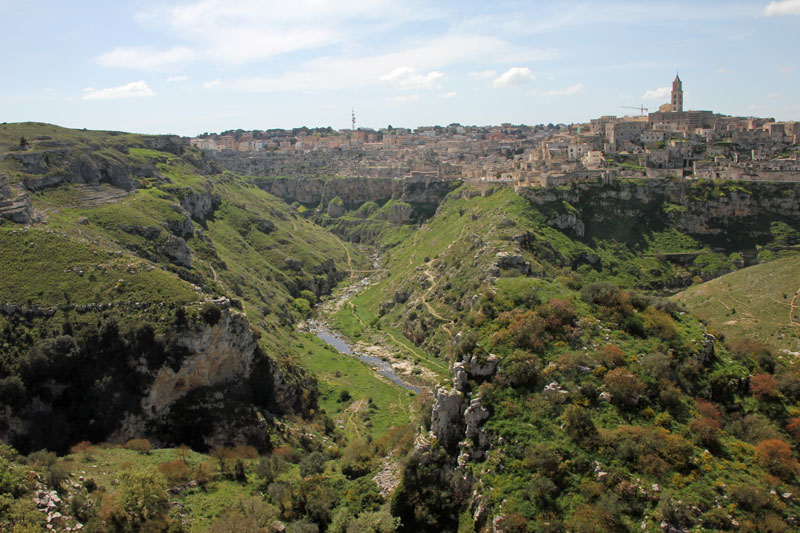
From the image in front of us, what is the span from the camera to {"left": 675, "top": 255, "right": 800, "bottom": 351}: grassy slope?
2060 inches

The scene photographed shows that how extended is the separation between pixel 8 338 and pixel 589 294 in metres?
45.4

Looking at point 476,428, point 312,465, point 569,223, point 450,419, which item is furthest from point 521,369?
point 569,223

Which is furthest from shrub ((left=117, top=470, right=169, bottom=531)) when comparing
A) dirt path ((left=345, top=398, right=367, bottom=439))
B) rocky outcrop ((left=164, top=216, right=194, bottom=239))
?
rocky outcrop ((left=164, top=216, right=194, bottom=239))

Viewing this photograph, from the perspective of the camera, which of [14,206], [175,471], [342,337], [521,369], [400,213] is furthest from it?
[400,213]

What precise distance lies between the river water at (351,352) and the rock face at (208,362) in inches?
859

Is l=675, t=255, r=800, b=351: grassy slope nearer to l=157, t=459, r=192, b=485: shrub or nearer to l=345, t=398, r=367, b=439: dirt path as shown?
l=345, t=398, r=367, b=439: dirt path

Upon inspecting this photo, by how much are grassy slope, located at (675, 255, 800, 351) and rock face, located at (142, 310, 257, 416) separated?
45566 mm

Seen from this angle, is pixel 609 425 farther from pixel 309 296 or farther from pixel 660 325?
pixel 309 296

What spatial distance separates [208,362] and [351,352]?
33.1 m

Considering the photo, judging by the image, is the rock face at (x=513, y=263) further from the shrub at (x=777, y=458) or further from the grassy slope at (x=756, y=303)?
the shrub at (x=777, y=458)

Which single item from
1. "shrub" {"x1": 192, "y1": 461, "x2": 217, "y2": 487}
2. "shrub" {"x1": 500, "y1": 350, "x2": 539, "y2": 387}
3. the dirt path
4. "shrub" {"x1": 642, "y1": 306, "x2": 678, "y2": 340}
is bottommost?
the dirt path

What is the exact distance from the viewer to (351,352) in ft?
254

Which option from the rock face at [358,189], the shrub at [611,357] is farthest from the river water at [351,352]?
the rock face at [358,189]

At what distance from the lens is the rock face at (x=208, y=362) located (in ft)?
142
